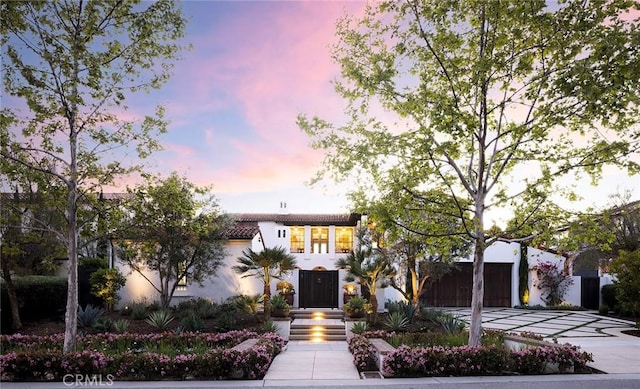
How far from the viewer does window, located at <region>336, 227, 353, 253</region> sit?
80.5 feet

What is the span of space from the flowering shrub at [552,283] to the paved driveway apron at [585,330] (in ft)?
6.26

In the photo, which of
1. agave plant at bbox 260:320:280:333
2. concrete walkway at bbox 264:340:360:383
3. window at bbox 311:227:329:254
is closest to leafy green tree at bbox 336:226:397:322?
concrete walkway at bbox 264:340:360:383

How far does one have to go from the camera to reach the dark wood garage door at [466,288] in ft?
89.7

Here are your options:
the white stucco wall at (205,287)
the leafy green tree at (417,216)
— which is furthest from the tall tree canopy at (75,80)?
the white stucco wall at (205,287)

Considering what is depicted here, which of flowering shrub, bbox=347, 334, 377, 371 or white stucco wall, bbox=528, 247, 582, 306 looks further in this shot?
white stucco wall, bbox=528, 247, 582, 306

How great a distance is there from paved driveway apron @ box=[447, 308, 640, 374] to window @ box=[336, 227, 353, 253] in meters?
6.85

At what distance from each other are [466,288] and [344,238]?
8.77 metres

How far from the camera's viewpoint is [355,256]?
17984 mm

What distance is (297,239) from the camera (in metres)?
24.9

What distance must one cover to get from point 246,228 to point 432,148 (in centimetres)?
1272

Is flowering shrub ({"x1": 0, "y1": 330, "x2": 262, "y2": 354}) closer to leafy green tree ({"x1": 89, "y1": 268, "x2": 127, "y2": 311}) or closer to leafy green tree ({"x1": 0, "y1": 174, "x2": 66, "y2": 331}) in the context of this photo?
leafy green tree ({"x1": 0, "y1": 174, "x2": 66, "y2": 331})

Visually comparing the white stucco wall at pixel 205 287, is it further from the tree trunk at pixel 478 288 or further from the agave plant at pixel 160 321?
the tree trunk at pixel 478 288

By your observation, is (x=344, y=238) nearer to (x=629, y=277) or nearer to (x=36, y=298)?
(x=629, y=277)

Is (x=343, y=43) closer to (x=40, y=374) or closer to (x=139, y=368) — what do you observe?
(x=139, y=368)
